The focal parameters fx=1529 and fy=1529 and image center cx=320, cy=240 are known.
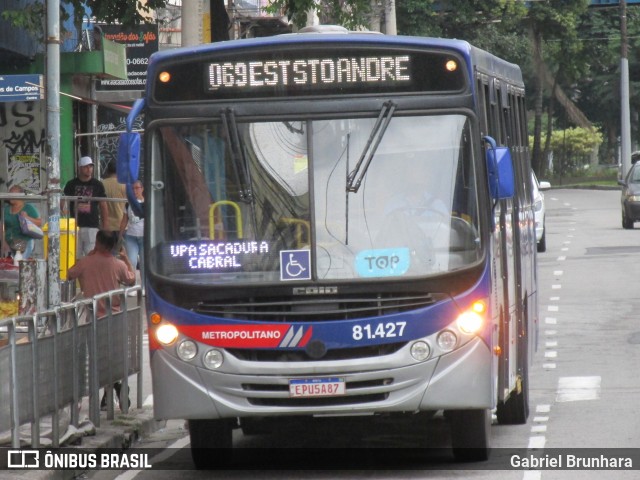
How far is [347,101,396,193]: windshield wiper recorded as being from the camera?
923cm

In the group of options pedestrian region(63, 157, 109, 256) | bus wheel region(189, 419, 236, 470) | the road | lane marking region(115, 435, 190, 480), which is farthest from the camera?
pedestrian region(63, 157, 109, 256)

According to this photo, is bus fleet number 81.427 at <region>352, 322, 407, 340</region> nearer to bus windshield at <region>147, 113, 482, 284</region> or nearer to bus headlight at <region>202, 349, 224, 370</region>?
bus windshield at <region>147, 113, 482, 284</region>

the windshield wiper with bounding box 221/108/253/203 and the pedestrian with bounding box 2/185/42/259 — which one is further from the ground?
the windshield wiper with bounding box 221/108/253/203

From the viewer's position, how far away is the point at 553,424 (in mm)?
11484

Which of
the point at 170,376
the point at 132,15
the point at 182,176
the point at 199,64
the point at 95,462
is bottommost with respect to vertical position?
the point at 95,462

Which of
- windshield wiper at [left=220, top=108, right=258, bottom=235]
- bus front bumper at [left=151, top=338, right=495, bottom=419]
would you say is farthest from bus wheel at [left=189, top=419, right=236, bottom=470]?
windshield wiper at [left=220, top=108, right=258, bottom=235]

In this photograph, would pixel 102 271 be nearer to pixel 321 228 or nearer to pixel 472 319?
pixel 321 228

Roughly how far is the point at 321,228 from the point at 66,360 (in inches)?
93.4

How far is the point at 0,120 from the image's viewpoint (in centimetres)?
2538

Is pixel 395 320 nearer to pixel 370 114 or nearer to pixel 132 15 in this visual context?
pixel 370 114

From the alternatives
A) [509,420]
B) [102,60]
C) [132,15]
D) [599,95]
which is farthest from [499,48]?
[509,420]

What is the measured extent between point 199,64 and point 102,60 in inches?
630

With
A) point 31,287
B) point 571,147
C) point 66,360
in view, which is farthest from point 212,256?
point 571,147

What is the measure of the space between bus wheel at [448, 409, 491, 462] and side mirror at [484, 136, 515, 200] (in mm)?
1379
